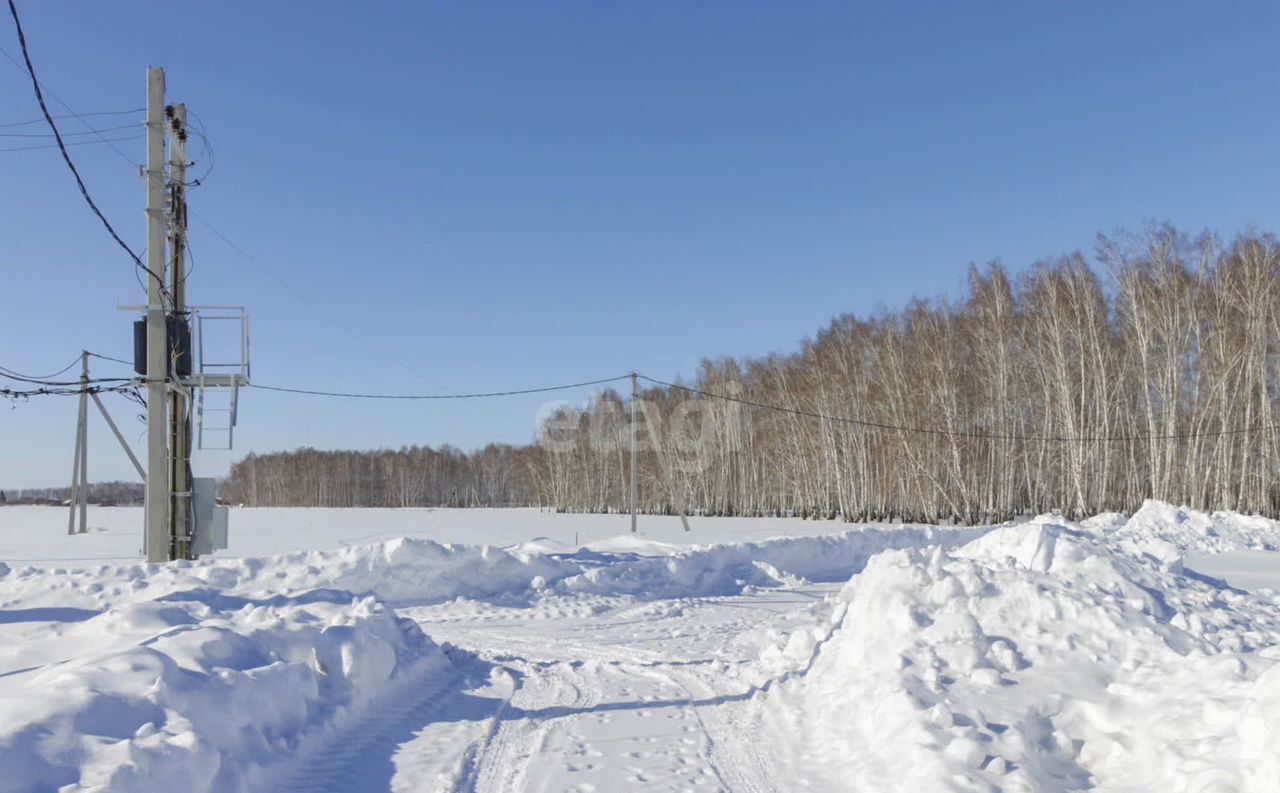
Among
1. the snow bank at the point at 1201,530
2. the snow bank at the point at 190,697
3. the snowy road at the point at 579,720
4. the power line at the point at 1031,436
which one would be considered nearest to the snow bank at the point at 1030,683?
the snowy road at the point at 579,720

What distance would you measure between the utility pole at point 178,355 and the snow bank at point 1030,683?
30.8 ft

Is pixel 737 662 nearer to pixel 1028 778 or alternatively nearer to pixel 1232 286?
pixel 1028 778

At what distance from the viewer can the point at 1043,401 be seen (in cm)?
3997

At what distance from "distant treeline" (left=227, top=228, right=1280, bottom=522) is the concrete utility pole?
3229 cm

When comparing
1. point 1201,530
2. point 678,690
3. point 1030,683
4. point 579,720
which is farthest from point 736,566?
point 1201,530

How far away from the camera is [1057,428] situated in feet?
127

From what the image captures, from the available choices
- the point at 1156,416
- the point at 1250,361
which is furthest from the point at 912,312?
the point at 1250,361

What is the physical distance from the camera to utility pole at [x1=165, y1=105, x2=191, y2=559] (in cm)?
1292

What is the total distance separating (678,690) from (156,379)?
31.6ft

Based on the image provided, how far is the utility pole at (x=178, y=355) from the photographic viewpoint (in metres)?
12.9

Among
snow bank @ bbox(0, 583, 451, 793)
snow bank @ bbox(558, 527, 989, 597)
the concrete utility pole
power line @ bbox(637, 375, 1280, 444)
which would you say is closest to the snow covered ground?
snow bank @ bbox(0, 583, 451, 793)

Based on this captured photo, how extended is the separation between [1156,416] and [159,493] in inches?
1469

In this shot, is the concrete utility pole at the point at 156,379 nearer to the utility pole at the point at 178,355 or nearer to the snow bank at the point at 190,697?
the utility pole at the point at 178,355

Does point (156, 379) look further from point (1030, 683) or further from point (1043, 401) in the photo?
point (1043, 401)
